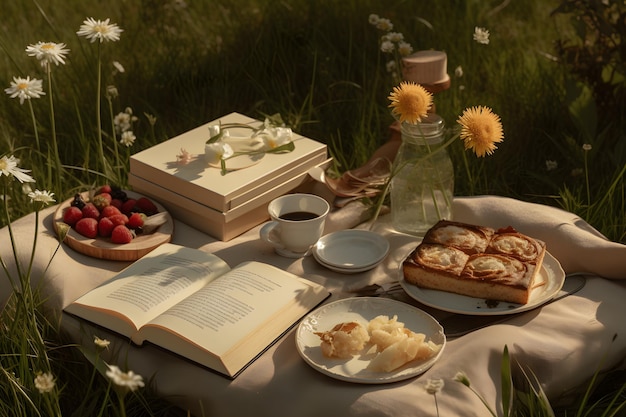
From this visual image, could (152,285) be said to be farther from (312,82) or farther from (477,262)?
(312,82)

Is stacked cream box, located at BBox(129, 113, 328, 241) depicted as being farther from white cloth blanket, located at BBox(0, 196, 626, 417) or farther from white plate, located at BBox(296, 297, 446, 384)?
white plate, located at BBox(296, 297, 446, 384)

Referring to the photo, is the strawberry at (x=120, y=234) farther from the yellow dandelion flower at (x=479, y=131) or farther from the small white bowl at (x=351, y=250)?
the yellow dandelion flower at (x=479, y=131)

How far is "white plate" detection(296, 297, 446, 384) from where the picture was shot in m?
1.98

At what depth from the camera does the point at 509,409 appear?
76.4 inches

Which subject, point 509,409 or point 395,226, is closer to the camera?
point 509,409

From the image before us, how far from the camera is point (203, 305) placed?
2.17 metres

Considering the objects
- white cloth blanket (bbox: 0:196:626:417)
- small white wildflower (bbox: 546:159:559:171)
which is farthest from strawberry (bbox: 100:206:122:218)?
small white wildflower (bbox: 546:159:559:171)

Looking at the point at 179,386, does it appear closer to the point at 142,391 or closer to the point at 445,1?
the point at 142,391

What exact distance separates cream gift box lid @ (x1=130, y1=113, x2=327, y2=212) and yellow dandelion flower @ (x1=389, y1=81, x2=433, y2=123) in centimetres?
48

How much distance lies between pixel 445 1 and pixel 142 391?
9.31 feet

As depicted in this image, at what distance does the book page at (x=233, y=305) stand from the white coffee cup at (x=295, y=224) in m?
0.17

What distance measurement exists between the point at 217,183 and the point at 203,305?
22.4 inches

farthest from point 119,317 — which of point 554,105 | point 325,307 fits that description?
point 554,105

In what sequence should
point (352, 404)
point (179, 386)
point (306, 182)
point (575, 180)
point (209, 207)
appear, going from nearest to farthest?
point (352, 404) < point (179, 386) < point (209, 207) < point (306, 182) < point (575, 180)
